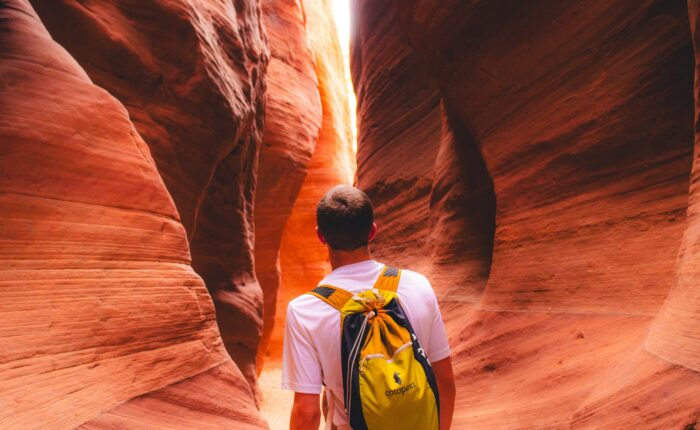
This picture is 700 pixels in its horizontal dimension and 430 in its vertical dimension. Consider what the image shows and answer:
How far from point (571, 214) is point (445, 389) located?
282 centimetres

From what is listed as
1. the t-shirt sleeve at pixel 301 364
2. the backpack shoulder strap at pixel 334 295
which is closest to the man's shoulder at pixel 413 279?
the backpack shoulder strap at pixel 334 295

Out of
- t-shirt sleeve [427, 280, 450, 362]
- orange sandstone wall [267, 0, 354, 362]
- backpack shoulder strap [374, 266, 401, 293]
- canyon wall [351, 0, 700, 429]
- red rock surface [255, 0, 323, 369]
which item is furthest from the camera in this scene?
orange sandstone wall [267, 0, 354, 362]

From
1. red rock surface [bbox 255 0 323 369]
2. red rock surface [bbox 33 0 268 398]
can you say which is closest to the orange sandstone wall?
red rock surface [bbox 255 0 323 369]

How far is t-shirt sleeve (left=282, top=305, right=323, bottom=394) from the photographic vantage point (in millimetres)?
1532

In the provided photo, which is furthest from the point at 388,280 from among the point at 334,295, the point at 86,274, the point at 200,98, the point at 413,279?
the point at 200,98

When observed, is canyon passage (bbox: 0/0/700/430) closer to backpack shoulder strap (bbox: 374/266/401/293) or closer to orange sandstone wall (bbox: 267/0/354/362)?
backpack shoulder strap (bbox: 374/266/401/293)

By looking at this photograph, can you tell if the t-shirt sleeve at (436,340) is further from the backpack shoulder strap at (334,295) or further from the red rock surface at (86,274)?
the red rock surface at (86,274)

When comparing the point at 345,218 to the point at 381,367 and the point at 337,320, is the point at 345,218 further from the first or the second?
the point at 381,367

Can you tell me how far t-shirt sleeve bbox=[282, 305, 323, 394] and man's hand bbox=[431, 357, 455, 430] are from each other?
0.49 meters

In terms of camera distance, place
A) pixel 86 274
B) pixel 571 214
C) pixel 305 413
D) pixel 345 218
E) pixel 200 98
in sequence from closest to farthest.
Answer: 1. pixel 305 413
2. pixel 345 218
3. pixel 86 274
4. pixel 571 214
5. pixel 200 98

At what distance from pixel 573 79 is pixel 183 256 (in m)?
3.57

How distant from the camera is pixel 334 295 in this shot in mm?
1580

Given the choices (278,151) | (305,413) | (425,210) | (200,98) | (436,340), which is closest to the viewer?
(305,413)

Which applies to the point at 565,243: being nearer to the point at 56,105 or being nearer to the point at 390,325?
the point at 390,325
